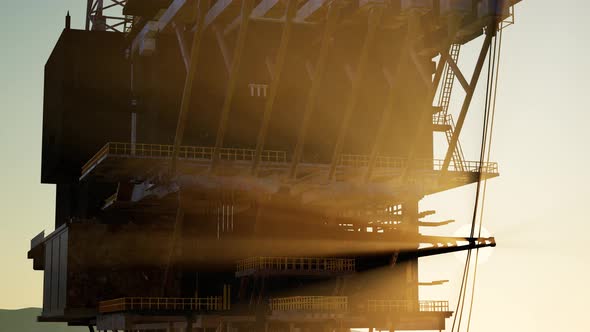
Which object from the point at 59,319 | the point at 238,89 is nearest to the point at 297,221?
the point at 238,89

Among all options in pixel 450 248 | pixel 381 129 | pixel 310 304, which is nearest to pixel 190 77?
pixel 381 129

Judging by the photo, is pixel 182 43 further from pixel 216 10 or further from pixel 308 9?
pixel 308 9

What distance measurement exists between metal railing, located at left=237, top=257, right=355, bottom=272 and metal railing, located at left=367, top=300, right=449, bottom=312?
3.08 meters

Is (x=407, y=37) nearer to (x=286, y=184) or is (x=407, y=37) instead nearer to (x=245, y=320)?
(x=286, y=184)

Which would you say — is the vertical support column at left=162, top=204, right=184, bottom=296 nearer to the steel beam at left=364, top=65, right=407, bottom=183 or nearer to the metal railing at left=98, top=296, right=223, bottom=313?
the metal railing at left=98, top=296, right=223, bottom=313

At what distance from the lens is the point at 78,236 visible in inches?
3103

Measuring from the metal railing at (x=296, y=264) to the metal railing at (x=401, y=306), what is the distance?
3083mm

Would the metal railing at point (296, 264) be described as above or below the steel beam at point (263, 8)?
below

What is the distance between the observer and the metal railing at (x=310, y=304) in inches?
2581

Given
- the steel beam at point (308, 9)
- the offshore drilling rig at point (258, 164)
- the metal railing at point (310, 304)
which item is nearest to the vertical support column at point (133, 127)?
the offshore drilling rig at point (258, 164)

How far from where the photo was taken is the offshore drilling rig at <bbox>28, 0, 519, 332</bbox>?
A: 6819 cm

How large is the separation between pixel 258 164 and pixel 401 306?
14531mm

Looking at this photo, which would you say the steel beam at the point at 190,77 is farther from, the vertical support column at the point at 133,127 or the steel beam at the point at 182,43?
the vertical support column at the point at 133,127

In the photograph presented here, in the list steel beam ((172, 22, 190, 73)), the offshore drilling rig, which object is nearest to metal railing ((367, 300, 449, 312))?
the offshore drilling rig
